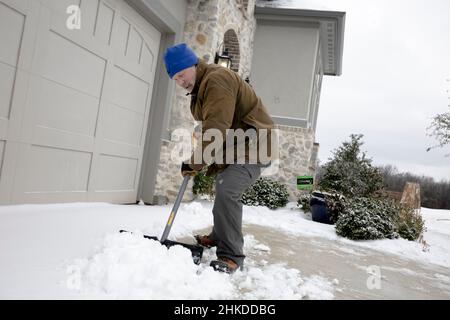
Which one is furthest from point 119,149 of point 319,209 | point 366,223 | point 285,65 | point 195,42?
point 285,65

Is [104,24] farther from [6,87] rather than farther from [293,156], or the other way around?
[293,156]

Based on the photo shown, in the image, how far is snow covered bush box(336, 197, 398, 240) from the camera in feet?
16.2

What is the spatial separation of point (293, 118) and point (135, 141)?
4.68m

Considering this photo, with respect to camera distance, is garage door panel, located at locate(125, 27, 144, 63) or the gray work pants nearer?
the gray work pants

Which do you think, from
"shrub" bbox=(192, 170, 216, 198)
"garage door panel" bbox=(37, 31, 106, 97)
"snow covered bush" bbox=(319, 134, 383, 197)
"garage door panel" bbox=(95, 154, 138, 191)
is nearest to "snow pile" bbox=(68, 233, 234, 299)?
"garage door panel" bbox=(37, 31, 106, 97)

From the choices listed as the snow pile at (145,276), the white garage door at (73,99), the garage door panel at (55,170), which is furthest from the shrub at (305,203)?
the snow pile at (145,276)

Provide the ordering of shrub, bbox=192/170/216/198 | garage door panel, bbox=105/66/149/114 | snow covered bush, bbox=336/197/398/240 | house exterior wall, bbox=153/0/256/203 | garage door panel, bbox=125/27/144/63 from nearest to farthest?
garage door panel, bbox=105/66/149/114
garage door panel, bbox=125/27/144/63
snow covered bush, bbox=336/197/398/240
house exterior wall, bbox=153/0/256/203
shrub, bbox=192/170/216/198

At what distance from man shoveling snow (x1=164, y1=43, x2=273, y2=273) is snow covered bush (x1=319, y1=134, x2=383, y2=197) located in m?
5.01

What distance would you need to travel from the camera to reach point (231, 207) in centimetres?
251

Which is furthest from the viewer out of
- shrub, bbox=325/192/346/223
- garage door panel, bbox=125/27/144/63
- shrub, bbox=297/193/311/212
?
shrub, bbox=297/193/311/212

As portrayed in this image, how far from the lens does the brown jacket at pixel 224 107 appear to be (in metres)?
2.24

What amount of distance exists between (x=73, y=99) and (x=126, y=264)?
2.48 metres

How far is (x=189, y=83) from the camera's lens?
8.10ft

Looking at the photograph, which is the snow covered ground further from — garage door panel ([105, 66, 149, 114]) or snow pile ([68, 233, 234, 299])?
garage door panel ([105, 66, 149, 114])
